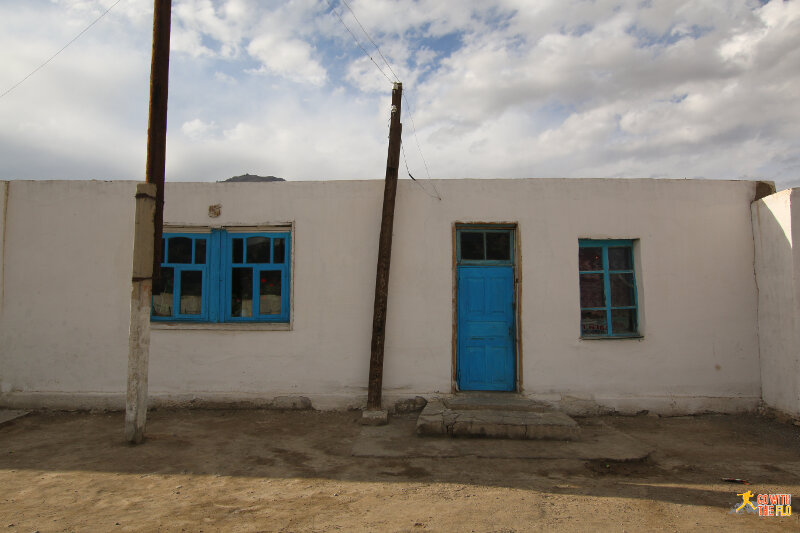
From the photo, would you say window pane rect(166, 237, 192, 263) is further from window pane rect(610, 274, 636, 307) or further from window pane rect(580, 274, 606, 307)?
window pane rect(610, 274, 636, 307)

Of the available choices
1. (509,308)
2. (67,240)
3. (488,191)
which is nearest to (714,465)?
(509,308)

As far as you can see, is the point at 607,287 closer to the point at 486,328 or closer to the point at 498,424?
the point at 486,328

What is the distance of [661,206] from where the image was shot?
721 centimetres

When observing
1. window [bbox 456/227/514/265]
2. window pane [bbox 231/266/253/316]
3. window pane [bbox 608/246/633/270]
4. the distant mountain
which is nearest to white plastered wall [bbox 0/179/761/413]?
window pane [bbox 608/246/633/270]

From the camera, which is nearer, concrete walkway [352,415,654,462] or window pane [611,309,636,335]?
concrete walkway [352,415,654,462]

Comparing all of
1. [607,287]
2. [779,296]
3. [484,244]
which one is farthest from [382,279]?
[779,296]

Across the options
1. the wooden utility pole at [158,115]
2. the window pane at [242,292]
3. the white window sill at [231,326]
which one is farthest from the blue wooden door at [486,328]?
the wooden utility pole at [158,115]

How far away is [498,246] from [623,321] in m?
2.16

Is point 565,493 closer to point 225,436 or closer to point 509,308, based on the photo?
point 509,308

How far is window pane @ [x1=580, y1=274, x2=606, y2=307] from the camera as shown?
7.30 metres

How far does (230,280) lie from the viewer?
24.3ft

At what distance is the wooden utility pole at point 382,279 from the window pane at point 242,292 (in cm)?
195

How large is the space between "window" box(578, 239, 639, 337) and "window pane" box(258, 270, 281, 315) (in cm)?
446

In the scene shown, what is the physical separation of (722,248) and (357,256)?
5287 millimetres
